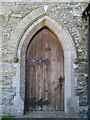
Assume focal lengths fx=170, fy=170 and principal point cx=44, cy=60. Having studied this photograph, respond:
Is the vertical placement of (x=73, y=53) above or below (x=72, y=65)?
above

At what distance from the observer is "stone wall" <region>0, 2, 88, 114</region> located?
434cm

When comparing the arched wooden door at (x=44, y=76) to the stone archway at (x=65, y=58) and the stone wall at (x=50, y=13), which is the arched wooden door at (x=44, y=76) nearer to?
the stone archway at (x=65, y=58)

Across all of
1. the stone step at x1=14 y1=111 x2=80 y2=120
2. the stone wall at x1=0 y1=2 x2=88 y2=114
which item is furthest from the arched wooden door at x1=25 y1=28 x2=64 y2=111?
the stone wall at x1=0 y1=2 x2=88 y2=114

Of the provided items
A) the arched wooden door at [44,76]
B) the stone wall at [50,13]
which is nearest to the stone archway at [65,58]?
the stone wall at [50,13]

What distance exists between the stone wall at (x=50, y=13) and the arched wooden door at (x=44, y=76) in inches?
19.8

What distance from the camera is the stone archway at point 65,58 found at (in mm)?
4324

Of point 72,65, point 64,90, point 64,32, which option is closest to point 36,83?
point 64,90

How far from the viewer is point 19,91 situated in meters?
4.33

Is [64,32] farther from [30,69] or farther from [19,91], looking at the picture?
[19,91]

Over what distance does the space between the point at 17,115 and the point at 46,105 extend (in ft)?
2.77

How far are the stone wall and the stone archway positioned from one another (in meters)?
0.11

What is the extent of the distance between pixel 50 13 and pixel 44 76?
1.70 meters

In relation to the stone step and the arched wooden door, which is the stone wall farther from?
the arched wooden door

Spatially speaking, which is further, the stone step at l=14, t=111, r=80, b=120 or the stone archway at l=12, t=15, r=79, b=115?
the stone archway at l=12, t=15, r=79, b=115
